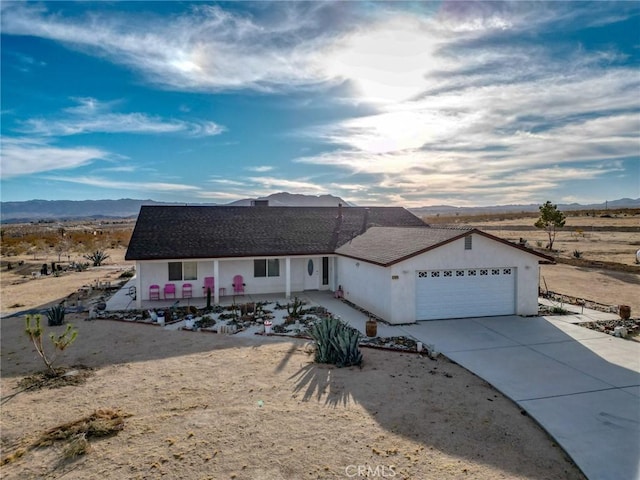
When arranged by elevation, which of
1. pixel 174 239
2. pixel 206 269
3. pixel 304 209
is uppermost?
pixel 304 209

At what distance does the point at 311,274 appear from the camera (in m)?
22.6

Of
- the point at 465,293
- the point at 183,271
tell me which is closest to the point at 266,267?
the point at 183,271

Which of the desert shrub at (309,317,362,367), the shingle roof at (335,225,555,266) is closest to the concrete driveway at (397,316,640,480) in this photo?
the shingle roof at (335,225,555,266)

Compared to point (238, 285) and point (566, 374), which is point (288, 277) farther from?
point (566, 374)

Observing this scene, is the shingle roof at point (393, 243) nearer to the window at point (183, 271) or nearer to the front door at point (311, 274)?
the front door at point (311, 274)

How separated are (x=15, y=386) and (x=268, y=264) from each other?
12831mm

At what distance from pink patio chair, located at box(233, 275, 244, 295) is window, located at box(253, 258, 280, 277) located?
853 mm

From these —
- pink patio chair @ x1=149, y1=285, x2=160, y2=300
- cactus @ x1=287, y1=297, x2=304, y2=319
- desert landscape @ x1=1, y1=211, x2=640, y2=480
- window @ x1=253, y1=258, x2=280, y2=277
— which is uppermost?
window @ x1=253, y1=258, x2=280, y2=277

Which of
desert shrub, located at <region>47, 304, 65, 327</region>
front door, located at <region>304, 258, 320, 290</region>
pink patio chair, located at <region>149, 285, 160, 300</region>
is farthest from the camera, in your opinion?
front door, located at <region>304, 258, 320, 290</region>

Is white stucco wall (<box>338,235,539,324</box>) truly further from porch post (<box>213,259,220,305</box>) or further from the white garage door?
porch post (<box>213,259,220,305</box>)

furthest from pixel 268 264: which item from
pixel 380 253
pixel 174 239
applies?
pixel 380 253

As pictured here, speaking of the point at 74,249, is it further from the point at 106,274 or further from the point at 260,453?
the point at 260,453

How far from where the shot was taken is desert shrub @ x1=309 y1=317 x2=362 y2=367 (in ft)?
36.0

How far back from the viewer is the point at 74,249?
44688 mm
